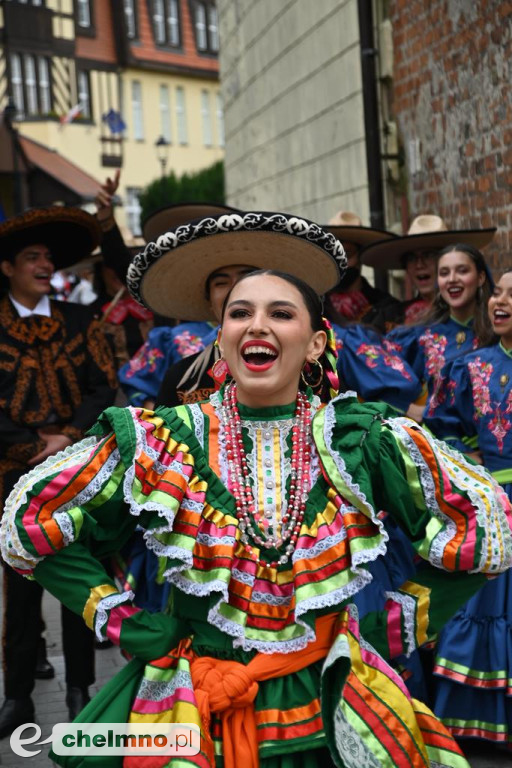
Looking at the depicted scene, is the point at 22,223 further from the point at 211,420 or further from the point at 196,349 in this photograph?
the point at 211,420

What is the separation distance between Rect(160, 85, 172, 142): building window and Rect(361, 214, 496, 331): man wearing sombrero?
4005 cm

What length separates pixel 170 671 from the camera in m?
3.05

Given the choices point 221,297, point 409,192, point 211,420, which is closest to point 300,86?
point 409,192

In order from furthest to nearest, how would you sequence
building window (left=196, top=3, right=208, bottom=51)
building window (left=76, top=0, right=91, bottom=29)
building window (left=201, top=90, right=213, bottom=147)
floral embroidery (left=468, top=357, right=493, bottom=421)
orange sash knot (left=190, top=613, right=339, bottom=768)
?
building window (left=201, top=90, right=213, bottom=147), building window (left=196, top=3, right=208, bottom=51), building window (left=76, top=0, right=91, bottom=29), floral embroidery (left=468, top=357, right=493, bottom=421), orange sash knot (left=190, top=613, right=339, bottom=768)

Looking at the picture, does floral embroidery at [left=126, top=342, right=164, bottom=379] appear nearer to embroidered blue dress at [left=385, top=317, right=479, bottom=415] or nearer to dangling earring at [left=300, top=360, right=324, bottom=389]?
embroidered blue dress at [left=385, top=317, right=479, bottom=415]

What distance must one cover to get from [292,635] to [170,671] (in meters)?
0.33

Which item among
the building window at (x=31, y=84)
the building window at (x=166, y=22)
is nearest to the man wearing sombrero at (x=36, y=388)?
the building window at (x=31, y=84)

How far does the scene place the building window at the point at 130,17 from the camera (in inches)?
1769

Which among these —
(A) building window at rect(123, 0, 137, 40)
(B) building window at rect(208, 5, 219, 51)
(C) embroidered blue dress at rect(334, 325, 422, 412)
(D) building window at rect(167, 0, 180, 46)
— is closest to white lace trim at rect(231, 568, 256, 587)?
(C) embroidered blue dress at rect(334, 325, 422, 412)

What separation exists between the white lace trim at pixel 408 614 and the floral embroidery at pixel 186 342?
3039mm

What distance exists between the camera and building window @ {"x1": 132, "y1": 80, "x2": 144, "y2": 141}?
4512cm

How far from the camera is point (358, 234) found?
7.92 meters

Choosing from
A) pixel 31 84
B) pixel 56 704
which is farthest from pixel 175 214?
pixel 31 84

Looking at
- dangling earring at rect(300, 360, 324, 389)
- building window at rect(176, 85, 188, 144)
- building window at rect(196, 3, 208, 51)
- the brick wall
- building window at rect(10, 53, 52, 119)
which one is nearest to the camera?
dangling earring at rect(300, 360, 324, 389)
